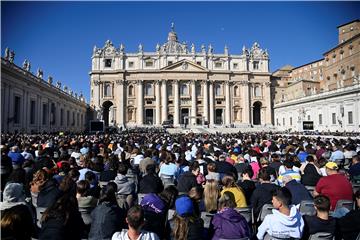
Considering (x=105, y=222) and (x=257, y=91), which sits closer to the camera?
(x=105, y=222)

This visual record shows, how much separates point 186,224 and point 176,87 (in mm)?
72139

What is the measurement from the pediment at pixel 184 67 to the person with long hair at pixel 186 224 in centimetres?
7184

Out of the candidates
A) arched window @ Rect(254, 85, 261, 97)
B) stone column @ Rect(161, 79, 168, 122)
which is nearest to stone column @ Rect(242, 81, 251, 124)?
arched window @ Rect(254, 85, 261, 97)

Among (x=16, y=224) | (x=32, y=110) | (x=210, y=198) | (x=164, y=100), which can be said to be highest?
(x=164, y=100)

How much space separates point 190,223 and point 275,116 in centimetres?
7423

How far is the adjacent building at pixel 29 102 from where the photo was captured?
2784cm

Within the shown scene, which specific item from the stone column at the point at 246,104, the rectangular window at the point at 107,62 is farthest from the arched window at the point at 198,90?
the rectangular window at the point at 107,62

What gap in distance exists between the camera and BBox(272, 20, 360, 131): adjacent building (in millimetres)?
41156

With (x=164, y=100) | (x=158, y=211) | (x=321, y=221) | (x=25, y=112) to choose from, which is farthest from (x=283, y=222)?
(x=164, y=100)

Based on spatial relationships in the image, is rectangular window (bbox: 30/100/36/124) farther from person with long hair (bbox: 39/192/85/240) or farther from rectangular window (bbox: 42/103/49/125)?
person with long hair (bbox: 39/192/85/240)

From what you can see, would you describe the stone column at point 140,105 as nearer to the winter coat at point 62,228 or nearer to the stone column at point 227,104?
the stone column at point 227,104

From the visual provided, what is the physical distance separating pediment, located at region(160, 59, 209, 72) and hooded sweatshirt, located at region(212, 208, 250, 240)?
71.8 metres

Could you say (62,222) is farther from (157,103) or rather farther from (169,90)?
(169,90)

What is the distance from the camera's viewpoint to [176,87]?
7562cm
